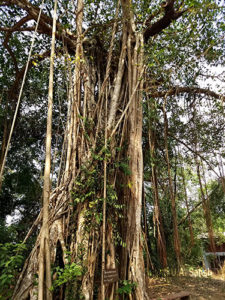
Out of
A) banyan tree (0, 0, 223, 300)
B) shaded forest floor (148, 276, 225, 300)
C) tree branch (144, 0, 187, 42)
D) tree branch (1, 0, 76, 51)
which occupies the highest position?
tree branch (144, 0, 187, 42)

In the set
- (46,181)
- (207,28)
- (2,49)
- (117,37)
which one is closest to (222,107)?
(207,28)

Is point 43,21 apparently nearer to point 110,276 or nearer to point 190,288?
point 110,276

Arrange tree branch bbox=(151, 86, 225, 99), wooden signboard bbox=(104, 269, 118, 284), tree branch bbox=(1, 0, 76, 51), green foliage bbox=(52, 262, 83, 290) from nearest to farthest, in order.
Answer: green foliage bbox=(52, 262, 83, 290)
wooden signboard bbox=(104, 269, 118, 284)
tree branch bbox=(1, 0, 76, 51)
tree branch bbox=(151, 86, 225, 99)

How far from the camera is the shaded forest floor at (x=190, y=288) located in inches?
102

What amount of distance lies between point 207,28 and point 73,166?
2.96 meters

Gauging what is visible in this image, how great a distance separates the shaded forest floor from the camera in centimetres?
259

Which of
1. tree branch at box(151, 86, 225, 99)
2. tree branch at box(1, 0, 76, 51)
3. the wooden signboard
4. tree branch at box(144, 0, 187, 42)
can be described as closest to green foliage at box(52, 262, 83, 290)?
the wooden signboard

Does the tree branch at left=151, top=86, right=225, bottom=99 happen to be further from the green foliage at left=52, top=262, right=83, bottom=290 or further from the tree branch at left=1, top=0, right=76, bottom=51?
the green foliage at left=52, top=262, right=83, bottom=290

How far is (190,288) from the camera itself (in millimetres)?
2934

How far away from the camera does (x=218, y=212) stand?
4.79m

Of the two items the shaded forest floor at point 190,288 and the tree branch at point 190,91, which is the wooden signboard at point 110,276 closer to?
the shaded forest floor at point 190,288

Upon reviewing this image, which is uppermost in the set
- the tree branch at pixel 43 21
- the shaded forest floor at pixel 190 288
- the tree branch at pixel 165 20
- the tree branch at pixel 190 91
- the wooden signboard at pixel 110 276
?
the tree branch at pixel 165 20

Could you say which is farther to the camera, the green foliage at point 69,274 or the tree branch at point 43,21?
the tree branch at point 43,21

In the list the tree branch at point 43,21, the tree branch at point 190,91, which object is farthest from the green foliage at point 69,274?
the tree branch at point 190,91
